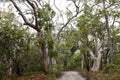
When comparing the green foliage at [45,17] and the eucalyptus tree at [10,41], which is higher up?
the green foliage at [45,17]

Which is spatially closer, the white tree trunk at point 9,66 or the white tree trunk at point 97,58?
the white tree trunk at point 9,66

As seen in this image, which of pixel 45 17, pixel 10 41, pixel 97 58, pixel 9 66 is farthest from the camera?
pixel 97 58

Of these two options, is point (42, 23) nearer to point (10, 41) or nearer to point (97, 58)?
point (10, 41)

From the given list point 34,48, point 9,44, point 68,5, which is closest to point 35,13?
point 9,44

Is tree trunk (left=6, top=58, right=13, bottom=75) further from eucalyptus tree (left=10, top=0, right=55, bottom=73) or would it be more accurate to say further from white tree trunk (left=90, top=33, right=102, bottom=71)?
white tree trunk (left=90, top=33, right=102, bottom=71)

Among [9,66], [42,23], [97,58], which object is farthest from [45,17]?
[97,58]

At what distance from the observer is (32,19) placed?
668 inches

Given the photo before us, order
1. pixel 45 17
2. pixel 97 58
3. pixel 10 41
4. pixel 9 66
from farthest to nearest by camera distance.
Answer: pixel 97 58 < pixel 9 66 < pixel 45 17 < pixel 10 41

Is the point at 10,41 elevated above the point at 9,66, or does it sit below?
above

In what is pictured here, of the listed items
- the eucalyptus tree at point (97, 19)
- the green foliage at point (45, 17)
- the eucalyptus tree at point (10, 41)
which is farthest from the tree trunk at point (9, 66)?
the eucalyptus tree at point (97, 19)

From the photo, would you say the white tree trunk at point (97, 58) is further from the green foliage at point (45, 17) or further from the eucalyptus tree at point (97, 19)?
the green foliage at point (45, 17)

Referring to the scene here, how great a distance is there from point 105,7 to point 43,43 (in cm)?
679

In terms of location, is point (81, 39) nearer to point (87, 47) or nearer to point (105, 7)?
point (87, 47)

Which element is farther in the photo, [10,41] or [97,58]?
[97,58]
